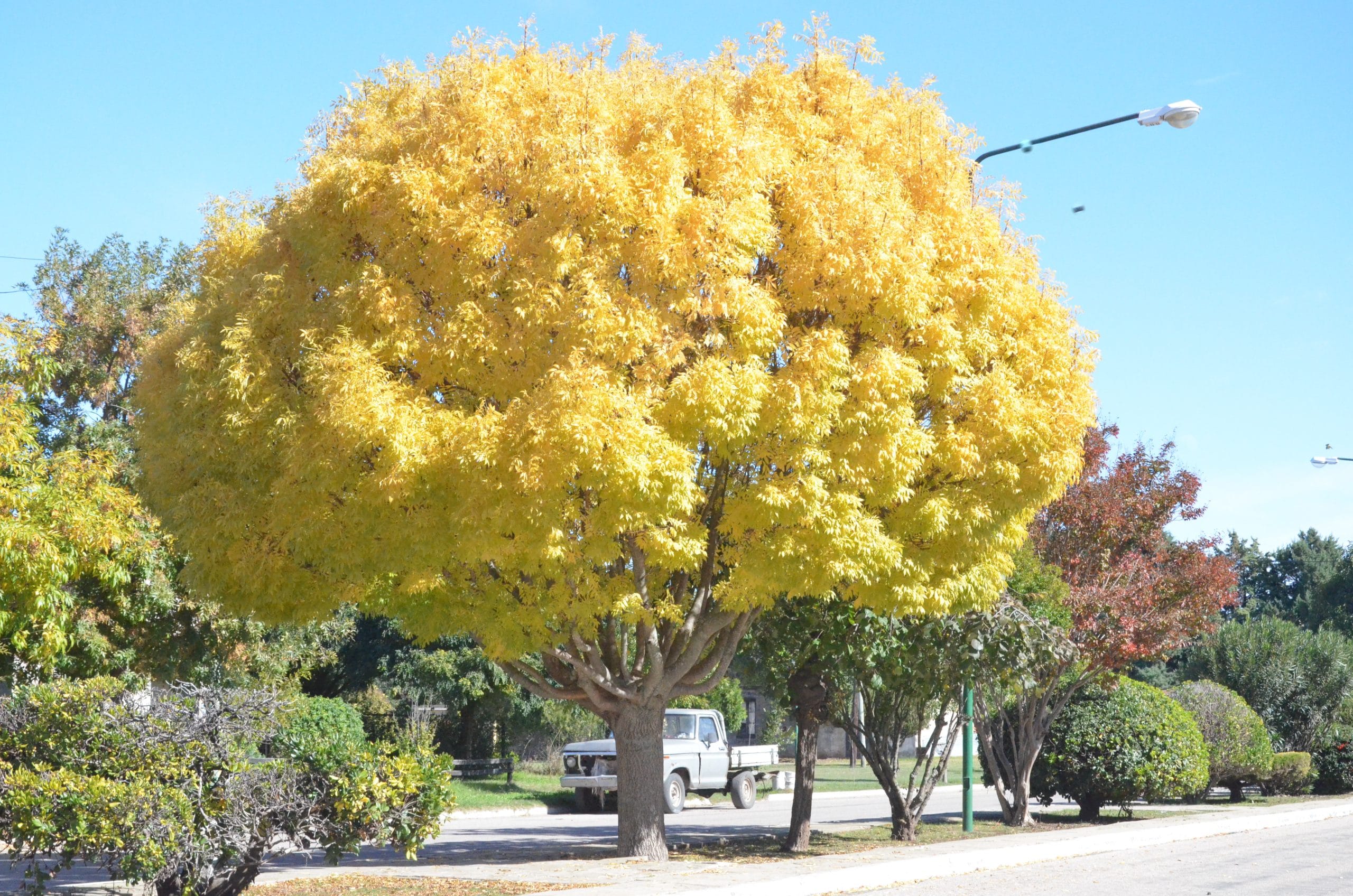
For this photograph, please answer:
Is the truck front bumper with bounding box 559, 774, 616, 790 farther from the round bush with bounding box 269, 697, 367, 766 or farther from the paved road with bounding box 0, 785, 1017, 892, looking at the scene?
the round bush with bounding box 269, 697, 367, 766

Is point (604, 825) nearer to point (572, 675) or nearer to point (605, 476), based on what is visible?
point (572, 675)

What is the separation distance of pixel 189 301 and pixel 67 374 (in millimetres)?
12444

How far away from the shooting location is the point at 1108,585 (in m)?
20.6

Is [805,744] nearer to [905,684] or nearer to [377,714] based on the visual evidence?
[905,684]

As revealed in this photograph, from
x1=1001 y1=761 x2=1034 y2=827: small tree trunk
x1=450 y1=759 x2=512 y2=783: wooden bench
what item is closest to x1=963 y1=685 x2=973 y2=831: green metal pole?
x1=1001 y1=761 x2=1034 y2=827: small tree trunk

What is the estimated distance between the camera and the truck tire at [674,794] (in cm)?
2380

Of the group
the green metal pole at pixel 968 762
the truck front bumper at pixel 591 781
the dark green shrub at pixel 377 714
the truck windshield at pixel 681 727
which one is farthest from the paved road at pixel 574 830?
the dark green shrub at pixel 377 714

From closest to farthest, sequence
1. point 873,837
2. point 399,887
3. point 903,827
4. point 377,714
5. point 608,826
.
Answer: point 399,887
point 903,827
point 873,837
point 608,826
point 377,714

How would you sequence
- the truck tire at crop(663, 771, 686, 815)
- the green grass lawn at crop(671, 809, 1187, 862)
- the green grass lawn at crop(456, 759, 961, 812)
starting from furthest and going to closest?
the green grass lawn at crop(456, 759, 961, 812) < the truck tire at crop(663, 771, 686, 815) < the green grass lawn at crop(671, 809, 1187, 862)

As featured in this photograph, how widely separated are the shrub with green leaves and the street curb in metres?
3.17

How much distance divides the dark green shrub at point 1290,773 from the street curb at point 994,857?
6795 mm

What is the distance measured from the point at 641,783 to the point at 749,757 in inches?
539

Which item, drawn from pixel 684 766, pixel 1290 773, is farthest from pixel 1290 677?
pixel 684 766

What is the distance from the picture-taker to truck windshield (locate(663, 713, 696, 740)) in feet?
82.3
